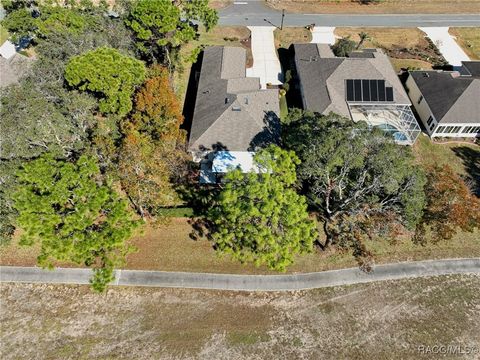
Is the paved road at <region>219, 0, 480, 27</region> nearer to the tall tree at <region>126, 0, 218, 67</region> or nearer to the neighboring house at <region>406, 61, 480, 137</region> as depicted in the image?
the tall tree at <region>126, 0, 218, 67</region>

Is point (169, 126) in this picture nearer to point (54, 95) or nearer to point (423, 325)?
point (54, 95)

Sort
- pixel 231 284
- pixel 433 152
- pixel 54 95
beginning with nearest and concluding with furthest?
1. pixel 231 284
2. pixel 54 95
3. pixel 433 152

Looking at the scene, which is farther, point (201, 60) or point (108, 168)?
point (201, 60)

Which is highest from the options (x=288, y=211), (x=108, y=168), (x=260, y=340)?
(x=288, y=211)

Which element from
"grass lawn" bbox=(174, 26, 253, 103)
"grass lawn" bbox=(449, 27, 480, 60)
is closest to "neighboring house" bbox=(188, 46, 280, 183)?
"grass lawn" bbox=(174, 26, 253, 103)

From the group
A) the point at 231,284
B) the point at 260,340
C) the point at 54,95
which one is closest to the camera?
the point at 260,340

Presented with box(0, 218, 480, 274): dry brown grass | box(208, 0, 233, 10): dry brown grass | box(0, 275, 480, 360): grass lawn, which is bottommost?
box(0, 275, 480, 360): grass lawn

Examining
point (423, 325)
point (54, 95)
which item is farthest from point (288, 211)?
point (54, 95)
